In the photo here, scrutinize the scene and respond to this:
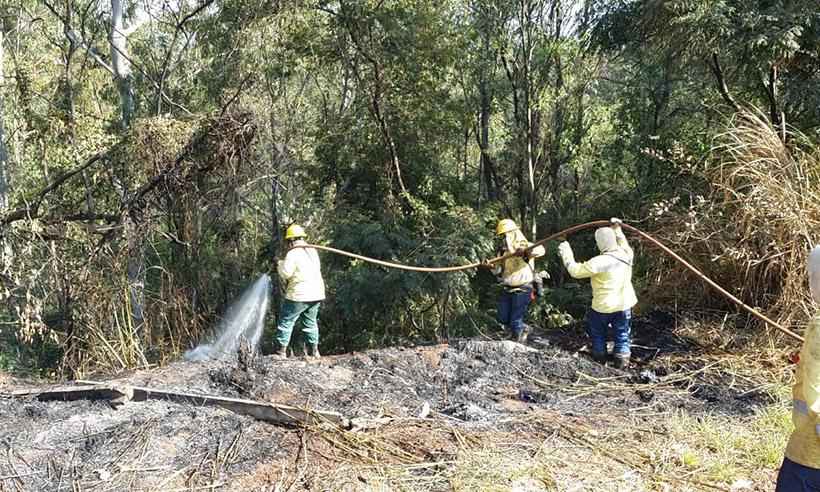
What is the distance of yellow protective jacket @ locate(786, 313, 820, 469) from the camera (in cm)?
262

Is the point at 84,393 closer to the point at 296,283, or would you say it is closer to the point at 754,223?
the point at 296,283

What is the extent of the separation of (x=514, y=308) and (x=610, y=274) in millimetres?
1396

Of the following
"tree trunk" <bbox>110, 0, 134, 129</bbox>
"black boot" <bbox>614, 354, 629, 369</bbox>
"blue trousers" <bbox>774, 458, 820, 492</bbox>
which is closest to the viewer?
"blue trousers" <bbox>774, 458, 820, 492</bbox>

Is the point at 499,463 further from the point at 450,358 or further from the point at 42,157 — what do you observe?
the point at 42,157

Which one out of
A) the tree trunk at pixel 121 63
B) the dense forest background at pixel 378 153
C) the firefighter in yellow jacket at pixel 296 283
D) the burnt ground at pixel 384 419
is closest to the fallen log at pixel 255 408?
the burnt ground at pixel 384 419

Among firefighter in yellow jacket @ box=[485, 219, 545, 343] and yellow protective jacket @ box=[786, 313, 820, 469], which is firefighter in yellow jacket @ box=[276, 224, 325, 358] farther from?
yellow protective jacket @ box=[786, 313, 820, 469]

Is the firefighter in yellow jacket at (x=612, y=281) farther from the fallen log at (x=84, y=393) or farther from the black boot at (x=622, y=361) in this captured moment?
the fallen log at (x=84, y=393)

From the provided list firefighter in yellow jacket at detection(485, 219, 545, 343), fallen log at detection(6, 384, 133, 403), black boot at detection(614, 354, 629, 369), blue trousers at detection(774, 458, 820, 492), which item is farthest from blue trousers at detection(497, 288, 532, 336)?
blue trousers at detection(774, 458, 820, 492)

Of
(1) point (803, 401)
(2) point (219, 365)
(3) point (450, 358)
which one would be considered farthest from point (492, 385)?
(1) point (803, 401)

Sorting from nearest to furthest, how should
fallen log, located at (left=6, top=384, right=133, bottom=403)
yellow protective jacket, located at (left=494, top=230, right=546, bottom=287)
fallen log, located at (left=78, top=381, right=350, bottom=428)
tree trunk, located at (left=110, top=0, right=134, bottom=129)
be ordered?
fallen log, located at (left=78, top=381, right=350, bottom=428), fallen log, located at (left=6, top=384, right=133, bottom=403), yellow protective jacket, located at (left=494, top=230, right=546, bottom=287), tree trunk, located at (left=110, top=0, right=134, bottom=129)

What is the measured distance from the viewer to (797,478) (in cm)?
278

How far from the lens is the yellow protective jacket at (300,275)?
7.13 metres

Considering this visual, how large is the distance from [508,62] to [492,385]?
8496mm

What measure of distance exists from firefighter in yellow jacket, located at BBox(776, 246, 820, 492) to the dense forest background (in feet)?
15.2
